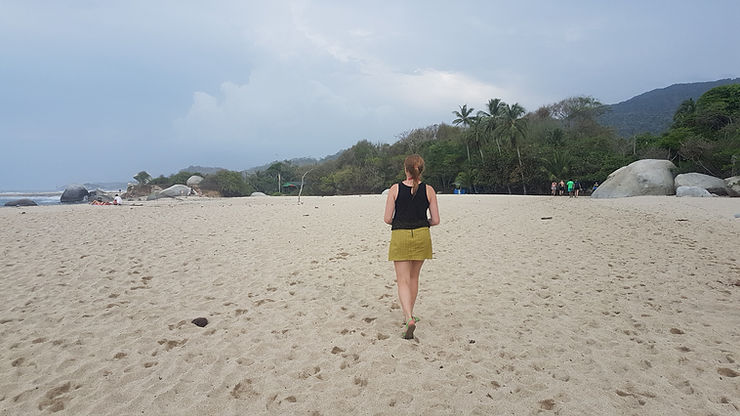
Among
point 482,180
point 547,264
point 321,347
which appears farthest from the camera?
point 482,180

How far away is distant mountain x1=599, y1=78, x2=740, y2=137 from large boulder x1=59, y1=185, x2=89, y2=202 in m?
117

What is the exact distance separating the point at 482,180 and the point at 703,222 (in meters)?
31.5

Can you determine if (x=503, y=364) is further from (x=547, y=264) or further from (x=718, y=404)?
(x=547, y=264)

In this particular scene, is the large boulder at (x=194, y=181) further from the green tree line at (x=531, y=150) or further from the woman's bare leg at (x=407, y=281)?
the woman's bare leg at (x=407, y=281)

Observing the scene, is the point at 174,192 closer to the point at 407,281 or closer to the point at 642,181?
the point at 642,181

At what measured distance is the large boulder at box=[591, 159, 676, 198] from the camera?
20.7 m

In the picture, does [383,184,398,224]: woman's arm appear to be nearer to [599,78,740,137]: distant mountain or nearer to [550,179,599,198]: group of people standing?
[550,179,599,198]: group of people standing

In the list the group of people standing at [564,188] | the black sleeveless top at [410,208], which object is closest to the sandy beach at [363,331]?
the black sleeveless top at [410,208]

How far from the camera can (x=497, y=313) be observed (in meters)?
4.38

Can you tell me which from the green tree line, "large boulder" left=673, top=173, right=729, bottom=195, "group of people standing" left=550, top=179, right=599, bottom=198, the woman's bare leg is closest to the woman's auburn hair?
the woman's bare leg

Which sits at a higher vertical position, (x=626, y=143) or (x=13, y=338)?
(x=626, y=143)

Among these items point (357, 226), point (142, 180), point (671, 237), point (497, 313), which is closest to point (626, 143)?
point (671, 237)

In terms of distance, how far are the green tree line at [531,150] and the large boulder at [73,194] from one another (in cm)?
2236

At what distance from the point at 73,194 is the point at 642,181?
173ft
